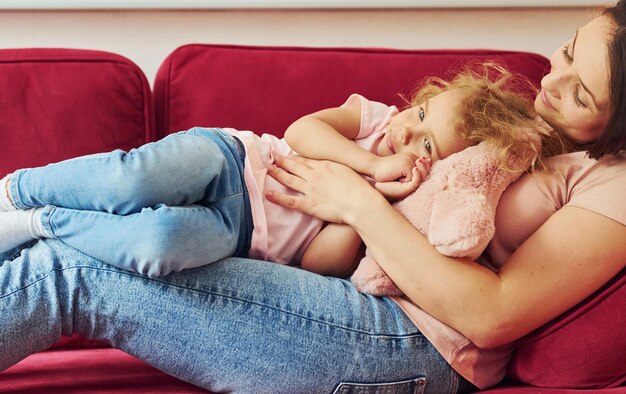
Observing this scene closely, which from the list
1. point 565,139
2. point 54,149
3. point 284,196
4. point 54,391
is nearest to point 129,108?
point 54,149

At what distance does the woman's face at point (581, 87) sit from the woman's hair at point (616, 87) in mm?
11

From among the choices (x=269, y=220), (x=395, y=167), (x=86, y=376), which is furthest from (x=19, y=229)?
(x=395, y=167)

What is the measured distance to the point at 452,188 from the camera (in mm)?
1136

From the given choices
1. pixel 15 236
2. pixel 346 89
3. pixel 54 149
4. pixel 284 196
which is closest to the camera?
pixel 15 236

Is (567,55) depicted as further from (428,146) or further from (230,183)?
(230,183)

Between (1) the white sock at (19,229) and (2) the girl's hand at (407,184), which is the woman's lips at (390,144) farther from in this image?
(1) the white sock at (19,229)

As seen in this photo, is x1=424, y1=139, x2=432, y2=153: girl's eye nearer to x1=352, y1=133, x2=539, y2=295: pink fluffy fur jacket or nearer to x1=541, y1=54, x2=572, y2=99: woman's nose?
x1=352, y1=133, x2=539, y2=295: pink fluffy fur jacket

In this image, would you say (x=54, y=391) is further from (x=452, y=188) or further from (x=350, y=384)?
(x=452, y=188)

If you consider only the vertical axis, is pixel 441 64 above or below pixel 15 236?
above

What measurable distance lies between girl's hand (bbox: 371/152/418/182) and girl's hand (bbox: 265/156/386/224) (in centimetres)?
3

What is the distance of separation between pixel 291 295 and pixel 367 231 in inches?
6.9

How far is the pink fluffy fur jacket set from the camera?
107 cm

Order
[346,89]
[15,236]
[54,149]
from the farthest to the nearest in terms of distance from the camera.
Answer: [346,89] < [54,149] < [15,236]

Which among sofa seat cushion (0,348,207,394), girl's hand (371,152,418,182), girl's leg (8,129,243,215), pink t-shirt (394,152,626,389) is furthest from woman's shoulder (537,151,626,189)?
sofa seat cushion (0,348,207,394)
